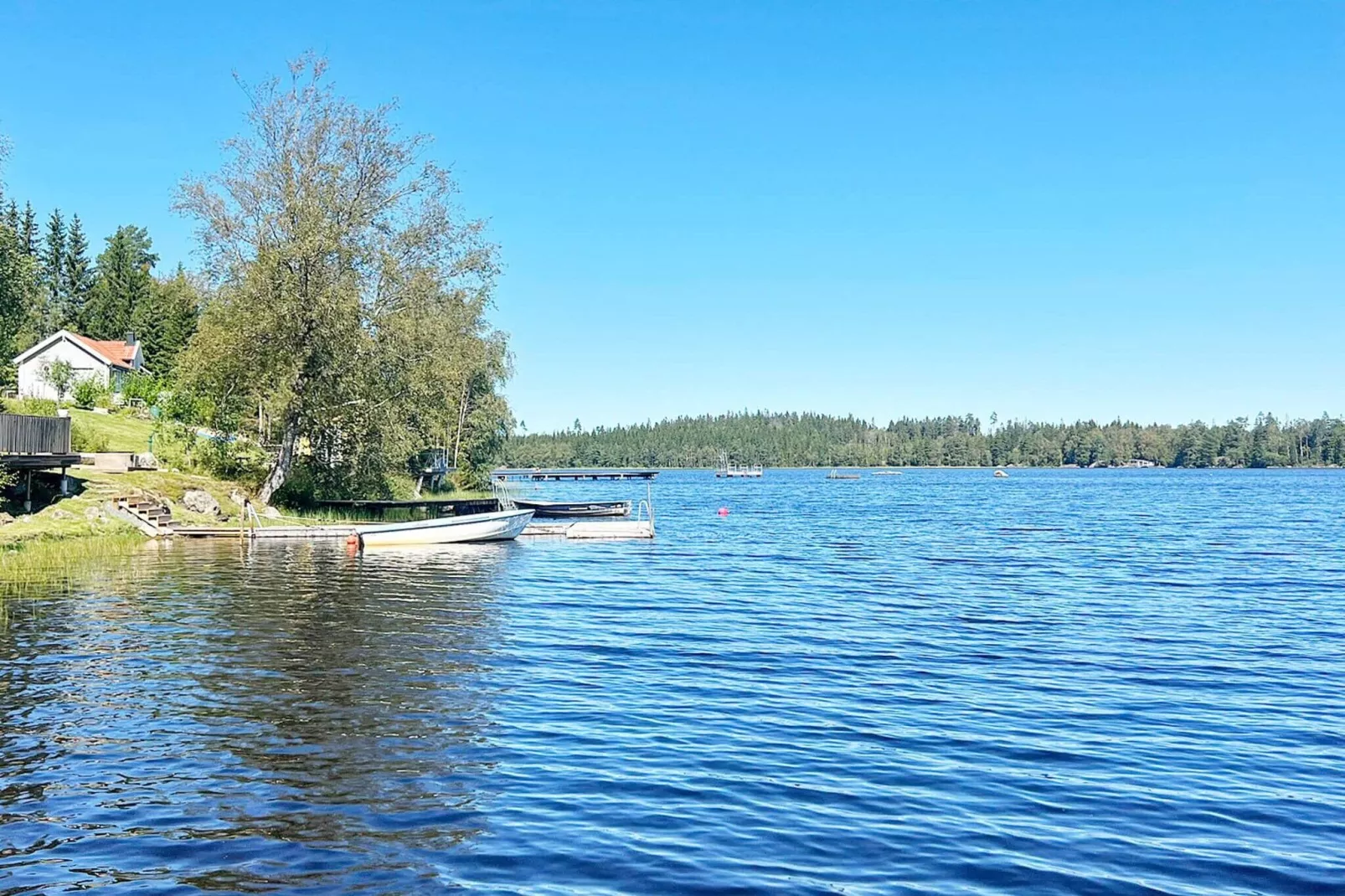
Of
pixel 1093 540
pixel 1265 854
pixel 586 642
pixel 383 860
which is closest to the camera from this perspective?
pixel 383 860

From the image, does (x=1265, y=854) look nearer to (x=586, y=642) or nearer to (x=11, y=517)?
(x=586, y=642)

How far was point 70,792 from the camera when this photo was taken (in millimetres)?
11711

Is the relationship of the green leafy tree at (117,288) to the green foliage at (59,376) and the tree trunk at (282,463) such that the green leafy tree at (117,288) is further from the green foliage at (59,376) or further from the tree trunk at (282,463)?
the tree trunk at (282,463)

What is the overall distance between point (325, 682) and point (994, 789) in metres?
10.7

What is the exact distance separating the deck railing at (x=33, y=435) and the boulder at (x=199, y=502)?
285 inches

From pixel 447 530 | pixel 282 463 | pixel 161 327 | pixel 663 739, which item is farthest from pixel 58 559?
pixel 161 327

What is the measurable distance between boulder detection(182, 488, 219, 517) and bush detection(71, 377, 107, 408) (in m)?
29.2

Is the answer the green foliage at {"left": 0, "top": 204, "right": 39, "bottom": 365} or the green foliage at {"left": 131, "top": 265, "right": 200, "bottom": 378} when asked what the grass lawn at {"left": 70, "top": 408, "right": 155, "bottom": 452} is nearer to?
the green foliage at {"left": 0, "top": 204, "right": 39, "bottom": 365}

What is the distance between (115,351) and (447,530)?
206 feet

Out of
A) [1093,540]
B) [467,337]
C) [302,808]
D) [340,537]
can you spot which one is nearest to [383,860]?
[302,808]

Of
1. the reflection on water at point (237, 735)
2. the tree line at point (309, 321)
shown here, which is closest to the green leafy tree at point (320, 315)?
the tree line at point (309, 321)

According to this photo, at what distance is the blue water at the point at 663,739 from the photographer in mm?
9992

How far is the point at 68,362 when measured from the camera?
84.2m

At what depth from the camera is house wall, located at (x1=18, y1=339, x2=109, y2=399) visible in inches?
3237
